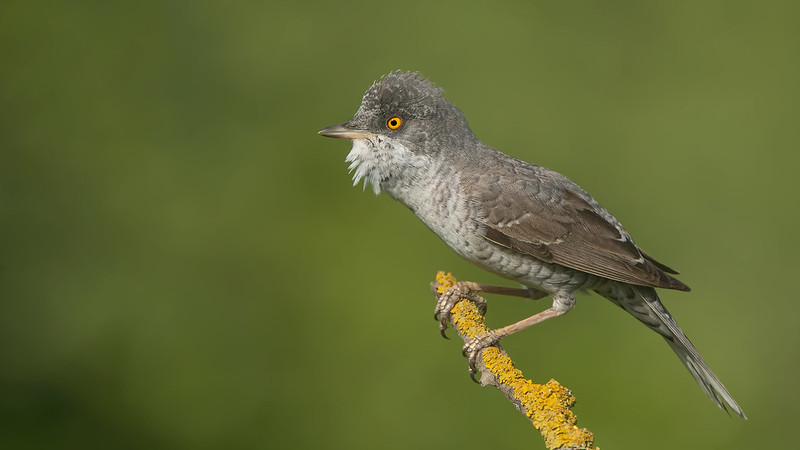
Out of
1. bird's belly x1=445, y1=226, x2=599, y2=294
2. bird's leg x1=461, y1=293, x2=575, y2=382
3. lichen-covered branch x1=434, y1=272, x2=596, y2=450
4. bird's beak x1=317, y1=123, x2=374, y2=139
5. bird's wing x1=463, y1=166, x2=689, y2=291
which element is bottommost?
lichen-covered branch x1=434, y1=272, x2=596, y2=450

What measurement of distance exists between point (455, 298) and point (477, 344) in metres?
0.35

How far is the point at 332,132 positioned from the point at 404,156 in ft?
1.20

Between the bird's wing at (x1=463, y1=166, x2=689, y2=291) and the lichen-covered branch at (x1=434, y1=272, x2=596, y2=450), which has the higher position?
the bird's wing at (x1=463, y1=166, x2=689, y2=291)

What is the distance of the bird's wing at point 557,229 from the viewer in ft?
13.4

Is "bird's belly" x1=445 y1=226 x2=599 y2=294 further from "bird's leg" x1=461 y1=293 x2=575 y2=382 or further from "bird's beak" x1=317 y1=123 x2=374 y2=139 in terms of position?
"bird's beak" x1=317 y1=123 x2=374 y2=139

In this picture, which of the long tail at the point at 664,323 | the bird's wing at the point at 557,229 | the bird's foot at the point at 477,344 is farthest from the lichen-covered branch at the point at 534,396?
the long tail at the point at 664,323

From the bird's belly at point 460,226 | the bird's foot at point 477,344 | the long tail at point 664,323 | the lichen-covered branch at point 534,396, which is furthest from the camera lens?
the long tail at point 664,323

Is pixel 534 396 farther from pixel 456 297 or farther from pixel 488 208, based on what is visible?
pixel 488 208

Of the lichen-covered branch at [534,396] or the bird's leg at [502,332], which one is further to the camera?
the bird's leg at [502,332]

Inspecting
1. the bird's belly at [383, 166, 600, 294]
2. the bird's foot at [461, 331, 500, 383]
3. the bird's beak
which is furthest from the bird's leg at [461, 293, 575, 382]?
the bird's beak

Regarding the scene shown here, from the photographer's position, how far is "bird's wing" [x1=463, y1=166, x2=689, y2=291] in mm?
4086

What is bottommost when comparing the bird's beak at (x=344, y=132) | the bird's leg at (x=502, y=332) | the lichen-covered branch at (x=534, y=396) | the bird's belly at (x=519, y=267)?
the lichen-covered branch at (x=534, y=396)

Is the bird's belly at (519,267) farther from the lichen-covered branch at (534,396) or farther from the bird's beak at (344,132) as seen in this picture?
the bird's beak at (344,132)

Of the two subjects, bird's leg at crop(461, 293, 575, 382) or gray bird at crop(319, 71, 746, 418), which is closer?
bird's leg at crop(461, 293, 575, 382)
